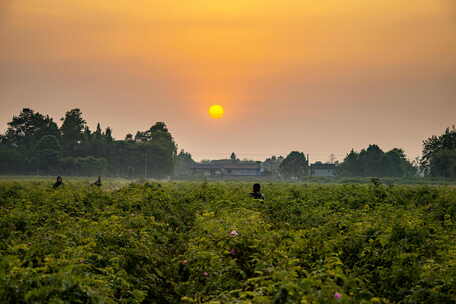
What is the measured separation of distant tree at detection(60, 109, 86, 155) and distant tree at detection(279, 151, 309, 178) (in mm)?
51687

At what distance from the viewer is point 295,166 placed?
440 ft

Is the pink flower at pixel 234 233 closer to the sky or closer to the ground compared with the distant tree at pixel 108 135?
closer to the ground

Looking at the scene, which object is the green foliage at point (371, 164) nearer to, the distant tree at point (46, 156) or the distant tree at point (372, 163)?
the distant tree at point (372, 163)

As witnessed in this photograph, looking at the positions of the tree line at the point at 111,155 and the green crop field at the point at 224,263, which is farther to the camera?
the tree line at the point at 111,155

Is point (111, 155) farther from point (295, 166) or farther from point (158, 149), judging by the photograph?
point (295, 166)

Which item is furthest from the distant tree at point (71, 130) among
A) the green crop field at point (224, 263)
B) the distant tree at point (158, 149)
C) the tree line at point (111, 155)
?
the green crop field at point (224, 263)

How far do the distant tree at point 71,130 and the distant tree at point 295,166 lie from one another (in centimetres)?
5169

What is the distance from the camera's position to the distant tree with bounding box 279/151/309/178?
13425 centimetres

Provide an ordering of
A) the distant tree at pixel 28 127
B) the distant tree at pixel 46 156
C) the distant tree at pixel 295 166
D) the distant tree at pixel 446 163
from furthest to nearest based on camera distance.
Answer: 1. the distant tree at pixel 295 166
2. the distant tree at pixel 28 127
3. the distant tree at pixel 46 156
4. the distant tree at pixel 446 163

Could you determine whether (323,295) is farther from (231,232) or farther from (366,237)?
(366,237)

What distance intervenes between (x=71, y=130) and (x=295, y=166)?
55.6 meters

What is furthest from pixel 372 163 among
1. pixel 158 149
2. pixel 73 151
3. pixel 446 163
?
pixel 73 151

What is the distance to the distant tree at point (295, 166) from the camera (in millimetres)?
134250

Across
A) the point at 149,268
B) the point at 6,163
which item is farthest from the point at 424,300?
the point at 6,163
